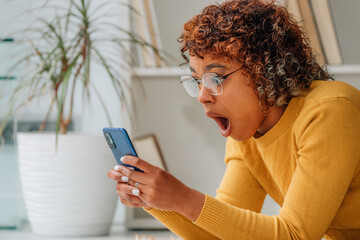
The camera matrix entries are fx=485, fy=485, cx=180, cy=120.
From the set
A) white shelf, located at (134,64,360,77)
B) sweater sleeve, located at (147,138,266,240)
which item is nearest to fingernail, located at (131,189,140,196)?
sweater sleeve, located at (147,138,266,240)

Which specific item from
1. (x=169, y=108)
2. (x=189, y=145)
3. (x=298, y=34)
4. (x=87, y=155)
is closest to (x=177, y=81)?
(x=169, y=108)

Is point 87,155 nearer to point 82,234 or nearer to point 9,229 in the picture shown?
point 82,234

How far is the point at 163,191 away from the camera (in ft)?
2.90

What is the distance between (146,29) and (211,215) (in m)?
1.42

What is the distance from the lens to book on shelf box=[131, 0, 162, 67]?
2170 mm

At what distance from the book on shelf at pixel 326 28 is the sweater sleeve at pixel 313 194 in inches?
48.1

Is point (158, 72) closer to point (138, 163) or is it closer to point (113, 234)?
point (113, 234)

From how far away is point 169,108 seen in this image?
7.47 feet

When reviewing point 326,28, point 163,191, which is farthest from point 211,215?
point 326,28

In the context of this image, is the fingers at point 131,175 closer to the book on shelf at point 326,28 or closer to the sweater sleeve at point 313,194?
the sweater sleeve at point 313,194

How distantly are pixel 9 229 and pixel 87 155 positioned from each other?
542 millimetres

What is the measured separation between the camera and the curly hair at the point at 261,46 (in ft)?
3.28

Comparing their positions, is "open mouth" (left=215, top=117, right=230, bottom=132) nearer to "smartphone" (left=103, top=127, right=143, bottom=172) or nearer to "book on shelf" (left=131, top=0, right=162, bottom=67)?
"smartphone" (left=103, top=127, right=143, bottom=172)

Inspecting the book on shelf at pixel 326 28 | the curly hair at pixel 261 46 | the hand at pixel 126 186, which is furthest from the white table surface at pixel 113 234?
the book on shelf at pixel 326 28
